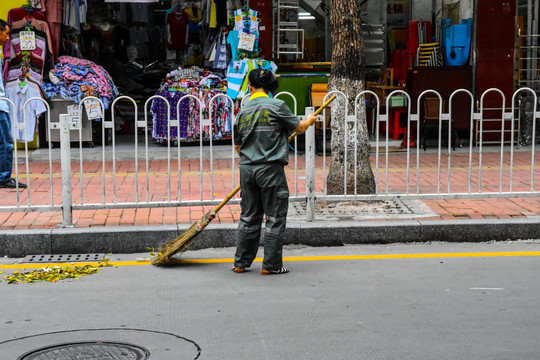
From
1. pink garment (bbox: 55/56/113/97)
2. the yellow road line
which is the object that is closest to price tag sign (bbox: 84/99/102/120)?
pink garment (bbox: 55/56/113/97)

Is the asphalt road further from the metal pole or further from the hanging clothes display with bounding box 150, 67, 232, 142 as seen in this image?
the hanging clothes display with bounding box 150, 67, 232, 142

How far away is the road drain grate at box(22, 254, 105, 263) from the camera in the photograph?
730 centimetres

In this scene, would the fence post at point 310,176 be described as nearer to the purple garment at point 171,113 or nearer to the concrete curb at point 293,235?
the concrete curb at point 293,235

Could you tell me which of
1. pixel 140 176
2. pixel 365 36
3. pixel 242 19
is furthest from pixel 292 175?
pixel 365 36

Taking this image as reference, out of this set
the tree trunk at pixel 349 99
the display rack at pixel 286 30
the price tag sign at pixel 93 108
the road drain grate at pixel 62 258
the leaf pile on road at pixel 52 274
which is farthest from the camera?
the display rack at pixel 286 30

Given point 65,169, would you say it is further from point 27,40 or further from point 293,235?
point 27,40

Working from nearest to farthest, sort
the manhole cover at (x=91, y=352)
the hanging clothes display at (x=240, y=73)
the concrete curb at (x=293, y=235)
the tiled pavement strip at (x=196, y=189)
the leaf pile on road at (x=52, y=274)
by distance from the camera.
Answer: the manhole cover at (x=91, y=352)
the leaf pile on road at (x=52, y=274)
the concrete curb at (x=293, y=235)
the tiled pavement strip at (x=196, y=189)
the hanging clothes display at (x=240, y=73)

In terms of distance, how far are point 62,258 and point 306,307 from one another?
266 centimetres

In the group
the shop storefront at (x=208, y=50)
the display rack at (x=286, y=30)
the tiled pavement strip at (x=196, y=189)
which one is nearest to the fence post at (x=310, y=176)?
the tiled pavement strip at (x=196, y=189)

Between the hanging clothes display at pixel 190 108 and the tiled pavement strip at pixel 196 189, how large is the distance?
953 mm

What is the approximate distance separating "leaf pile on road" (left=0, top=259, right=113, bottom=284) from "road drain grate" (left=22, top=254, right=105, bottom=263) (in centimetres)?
31

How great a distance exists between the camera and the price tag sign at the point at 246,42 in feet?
43.7

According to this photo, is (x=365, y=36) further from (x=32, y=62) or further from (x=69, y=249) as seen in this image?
(x=69, y=249)

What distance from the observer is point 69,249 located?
760cm
